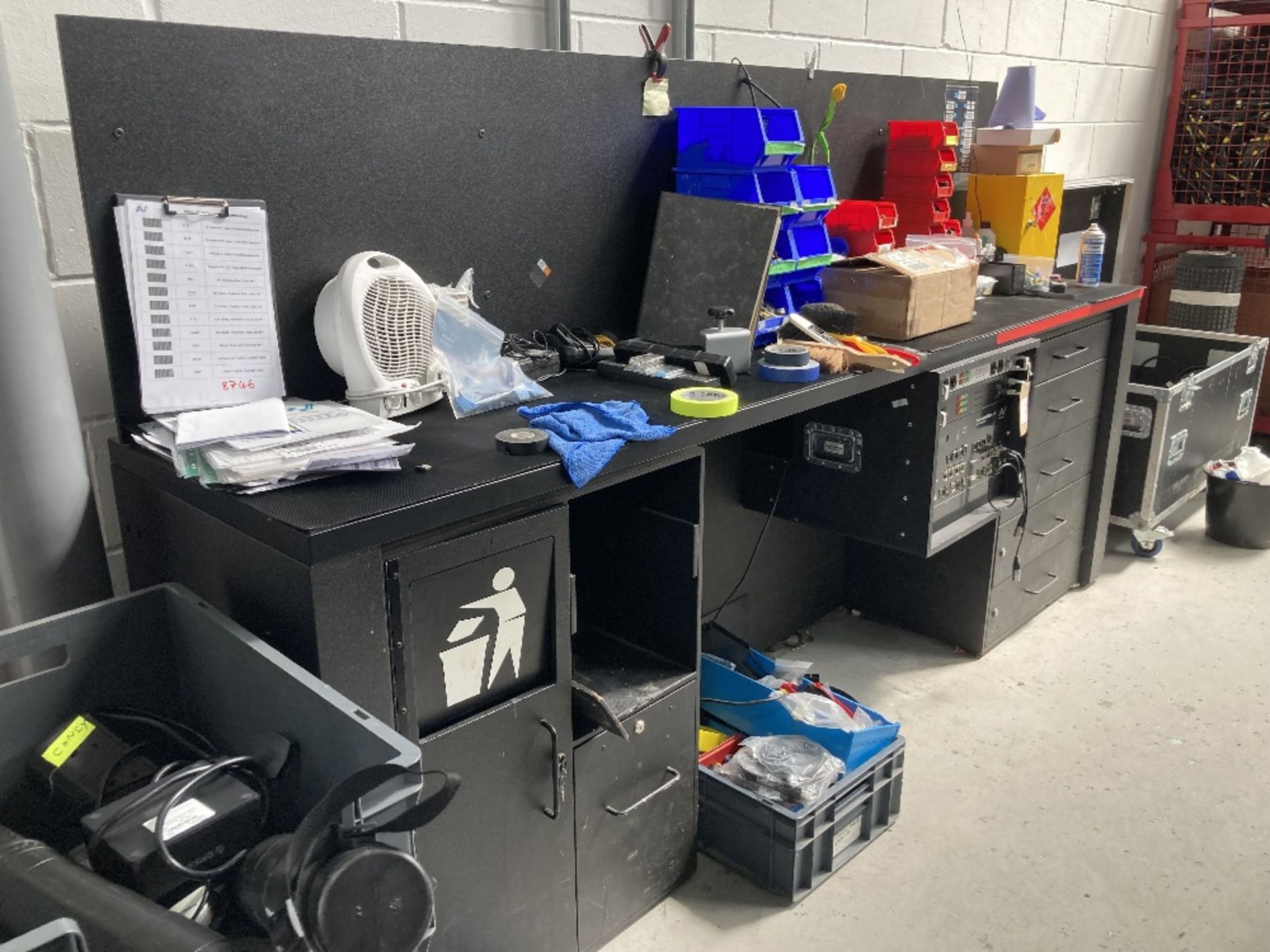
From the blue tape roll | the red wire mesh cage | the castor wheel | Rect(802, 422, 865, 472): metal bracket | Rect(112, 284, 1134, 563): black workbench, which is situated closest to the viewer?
Rect(112, 284, 1134, 563): black workbench

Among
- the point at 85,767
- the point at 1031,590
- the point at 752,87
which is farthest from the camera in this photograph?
the point at 1031,590

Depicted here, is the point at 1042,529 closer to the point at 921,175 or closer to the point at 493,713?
the point at 921,175

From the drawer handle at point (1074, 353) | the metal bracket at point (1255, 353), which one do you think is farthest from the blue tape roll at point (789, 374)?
the metal bracket at point (1255, 353)

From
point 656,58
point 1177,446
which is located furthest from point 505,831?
point 1177,446

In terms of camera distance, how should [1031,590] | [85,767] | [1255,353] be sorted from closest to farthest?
[85,767], [1031,590], [1255,353]

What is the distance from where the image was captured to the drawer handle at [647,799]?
59.3 inches

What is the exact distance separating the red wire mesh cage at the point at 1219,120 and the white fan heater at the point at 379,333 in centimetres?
358

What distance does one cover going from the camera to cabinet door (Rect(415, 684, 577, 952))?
127 cm

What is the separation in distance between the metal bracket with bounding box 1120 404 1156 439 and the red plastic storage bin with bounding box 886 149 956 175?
3.23 ft

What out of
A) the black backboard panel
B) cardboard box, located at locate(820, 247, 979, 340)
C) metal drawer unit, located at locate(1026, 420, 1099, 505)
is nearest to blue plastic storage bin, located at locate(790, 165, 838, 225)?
cardboard box, located at locate(820, 247, 979, 340)

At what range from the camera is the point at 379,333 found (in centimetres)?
143

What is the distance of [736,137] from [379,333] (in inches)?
30.5

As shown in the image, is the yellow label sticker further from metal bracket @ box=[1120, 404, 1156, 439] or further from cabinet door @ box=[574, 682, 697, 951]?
metal bracket @ box=[1120, 404, 1156, 439]

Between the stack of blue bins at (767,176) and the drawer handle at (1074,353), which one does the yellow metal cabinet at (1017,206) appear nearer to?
the drawer handle at (1074,353)
